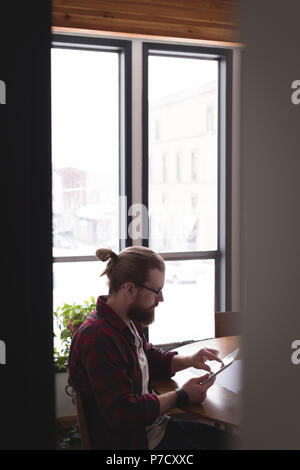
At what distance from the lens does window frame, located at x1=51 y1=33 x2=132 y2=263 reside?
11.3 ft

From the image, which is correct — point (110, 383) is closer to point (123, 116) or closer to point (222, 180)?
point (123, 116)

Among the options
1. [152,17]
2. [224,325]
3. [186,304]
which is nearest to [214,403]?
[224,325]

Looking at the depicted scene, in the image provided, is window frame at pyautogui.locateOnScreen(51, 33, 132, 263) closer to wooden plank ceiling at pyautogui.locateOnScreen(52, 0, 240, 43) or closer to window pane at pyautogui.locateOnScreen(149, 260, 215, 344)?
wooden plank ceiling at pyautogui.locateOnScreen(52, 0, 240, 43)

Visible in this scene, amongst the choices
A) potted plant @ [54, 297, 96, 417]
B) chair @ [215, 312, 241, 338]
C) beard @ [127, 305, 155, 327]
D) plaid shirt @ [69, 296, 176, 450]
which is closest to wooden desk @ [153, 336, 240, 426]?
plaid shirt @ [69, 296, 176, 450]

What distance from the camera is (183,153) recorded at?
3.80 metres

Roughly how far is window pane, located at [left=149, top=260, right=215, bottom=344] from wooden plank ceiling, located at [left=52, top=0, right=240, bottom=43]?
1646mm

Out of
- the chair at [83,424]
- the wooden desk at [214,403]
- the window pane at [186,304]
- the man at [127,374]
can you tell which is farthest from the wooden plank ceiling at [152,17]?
the chair at [83,424]

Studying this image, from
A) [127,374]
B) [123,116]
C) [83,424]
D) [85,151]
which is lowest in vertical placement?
[83,424]

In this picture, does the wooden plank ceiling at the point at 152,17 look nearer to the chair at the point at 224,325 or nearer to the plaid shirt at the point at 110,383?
the chair at the point at 224,325

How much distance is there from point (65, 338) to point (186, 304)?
112cm

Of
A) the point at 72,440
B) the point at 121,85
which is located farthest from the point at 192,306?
the point at 121,85

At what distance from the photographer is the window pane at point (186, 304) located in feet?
12.5

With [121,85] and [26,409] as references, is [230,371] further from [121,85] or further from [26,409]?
[121,85]

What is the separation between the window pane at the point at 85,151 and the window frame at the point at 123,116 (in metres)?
0.03
